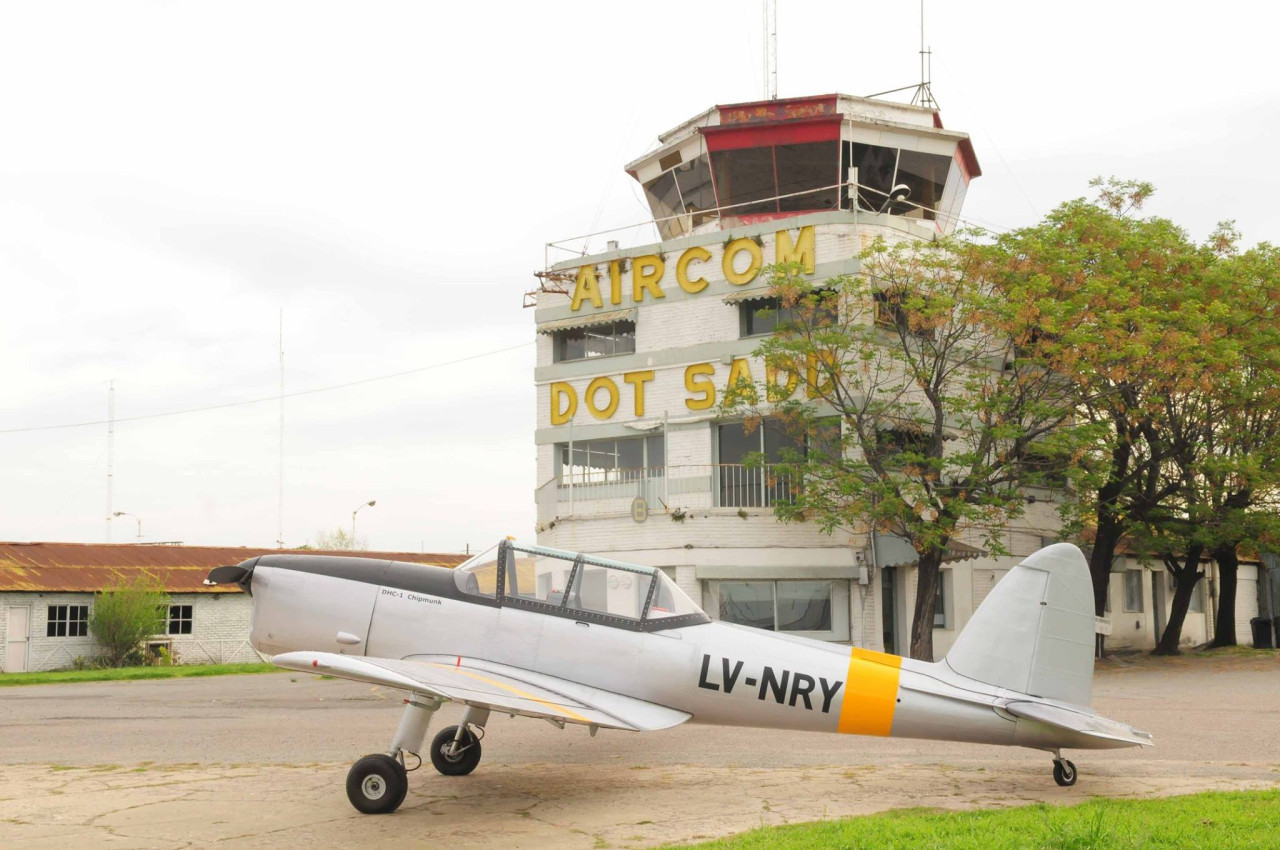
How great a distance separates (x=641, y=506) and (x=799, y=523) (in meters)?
3.97

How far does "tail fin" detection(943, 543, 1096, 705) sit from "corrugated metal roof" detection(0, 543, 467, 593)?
2639 cm

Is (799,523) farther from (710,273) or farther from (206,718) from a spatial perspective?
(206,718)

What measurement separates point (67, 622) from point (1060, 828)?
36.3 m

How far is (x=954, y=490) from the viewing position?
26.3 meters

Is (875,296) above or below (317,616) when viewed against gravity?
above

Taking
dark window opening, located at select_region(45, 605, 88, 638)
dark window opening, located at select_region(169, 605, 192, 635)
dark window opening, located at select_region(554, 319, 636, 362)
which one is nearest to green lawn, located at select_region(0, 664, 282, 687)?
dark window opening, located at select_region(45, 605, 88, 638)

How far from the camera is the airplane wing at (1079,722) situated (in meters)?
9.76

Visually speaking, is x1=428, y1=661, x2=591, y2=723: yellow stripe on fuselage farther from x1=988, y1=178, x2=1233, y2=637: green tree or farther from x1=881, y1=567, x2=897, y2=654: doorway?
x1=881, y1=567, x2=897, y2=654: doorway

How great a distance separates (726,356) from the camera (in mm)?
29609

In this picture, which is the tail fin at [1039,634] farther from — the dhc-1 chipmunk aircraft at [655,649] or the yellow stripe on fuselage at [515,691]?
the yellow stripe on fuselage at [515,691]

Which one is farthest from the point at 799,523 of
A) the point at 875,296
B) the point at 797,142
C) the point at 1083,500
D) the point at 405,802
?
the point at 405,802

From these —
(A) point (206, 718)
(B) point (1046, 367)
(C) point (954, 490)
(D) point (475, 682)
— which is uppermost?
(B) point (1046, 367)

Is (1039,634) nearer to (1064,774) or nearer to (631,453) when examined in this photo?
(1064,774)

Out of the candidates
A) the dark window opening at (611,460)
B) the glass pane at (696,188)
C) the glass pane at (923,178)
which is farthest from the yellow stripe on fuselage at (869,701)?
the glass pane at (923,178)
